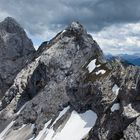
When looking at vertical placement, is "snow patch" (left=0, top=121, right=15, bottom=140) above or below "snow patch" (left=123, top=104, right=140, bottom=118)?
above

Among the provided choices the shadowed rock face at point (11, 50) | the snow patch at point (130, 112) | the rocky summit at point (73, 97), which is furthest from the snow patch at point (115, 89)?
the shadowed rock face at point (11, 50)

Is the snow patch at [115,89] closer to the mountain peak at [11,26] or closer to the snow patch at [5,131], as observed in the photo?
the snow patch at [5,131]

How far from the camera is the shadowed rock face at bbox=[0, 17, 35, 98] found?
123 meters

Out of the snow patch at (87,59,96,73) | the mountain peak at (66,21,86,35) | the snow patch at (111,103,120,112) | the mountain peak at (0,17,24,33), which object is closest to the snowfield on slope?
the snow patch at (111,103,120,112)

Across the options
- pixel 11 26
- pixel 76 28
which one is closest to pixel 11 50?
pixel 11 26

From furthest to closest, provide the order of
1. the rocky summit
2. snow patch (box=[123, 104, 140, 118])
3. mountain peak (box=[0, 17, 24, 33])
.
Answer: mountain peak (box=[0, 17, 24, 33]), the rocky summit, snow patch (box=[123, 104, 140, 118])

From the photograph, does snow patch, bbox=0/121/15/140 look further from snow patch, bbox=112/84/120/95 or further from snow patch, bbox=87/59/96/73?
snow patch, bbox=112/84/120/95

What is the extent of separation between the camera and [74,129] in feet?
228

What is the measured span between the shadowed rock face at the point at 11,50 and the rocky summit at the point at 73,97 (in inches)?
594

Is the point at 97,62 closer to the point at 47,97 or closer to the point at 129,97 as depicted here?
the point at 47,97

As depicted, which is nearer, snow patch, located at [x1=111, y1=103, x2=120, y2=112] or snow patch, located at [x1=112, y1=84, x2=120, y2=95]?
snow patch, located at [x1=111, y1=103, x2=120, y2=112]

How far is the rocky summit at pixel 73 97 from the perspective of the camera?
188ft

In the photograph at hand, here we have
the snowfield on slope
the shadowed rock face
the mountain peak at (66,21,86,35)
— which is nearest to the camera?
the snowfield on slope

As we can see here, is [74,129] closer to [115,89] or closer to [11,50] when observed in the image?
[115,89]
